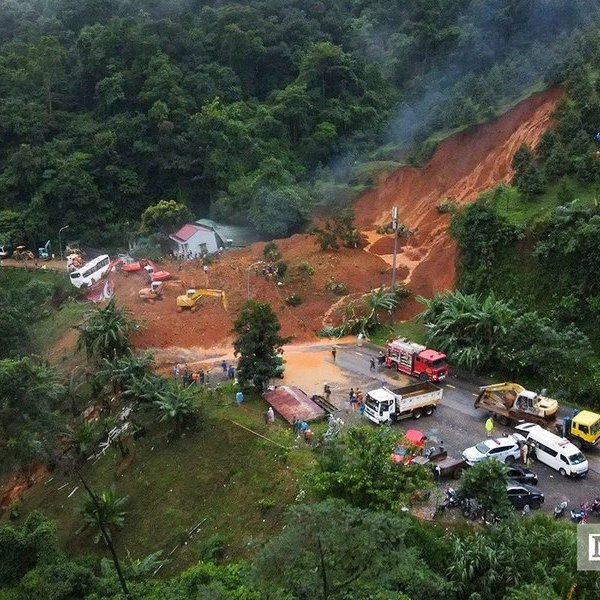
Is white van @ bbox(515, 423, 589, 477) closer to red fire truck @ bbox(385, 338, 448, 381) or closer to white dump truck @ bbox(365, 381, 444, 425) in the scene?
white dump truck @ bbox(365, 381, 444, 425)

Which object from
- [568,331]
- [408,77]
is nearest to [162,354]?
[568,331]

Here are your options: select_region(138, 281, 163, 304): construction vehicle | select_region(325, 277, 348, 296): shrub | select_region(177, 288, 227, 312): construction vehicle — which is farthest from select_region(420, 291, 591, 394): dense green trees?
select_region(138, 281, 163, 304): construction vehicle

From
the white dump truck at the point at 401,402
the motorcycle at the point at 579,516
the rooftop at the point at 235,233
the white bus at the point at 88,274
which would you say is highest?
the motorcycle at the point at 579,516

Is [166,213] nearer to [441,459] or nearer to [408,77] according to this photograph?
[408,77]

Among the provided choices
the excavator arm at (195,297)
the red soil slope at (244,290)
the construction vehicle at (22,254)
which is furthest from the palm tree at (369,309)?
the construction vehicle at (22,254)

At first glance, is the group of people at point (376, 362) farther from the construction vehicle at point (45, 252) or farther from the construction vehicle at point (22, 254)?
the construction vehicle at point (45, 252)

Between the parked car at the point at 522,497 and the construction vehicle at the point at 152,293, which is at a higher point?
the parked car at the point at 522,497

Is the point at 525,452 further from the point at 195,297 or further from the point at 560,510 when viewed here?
the point at 195,297
